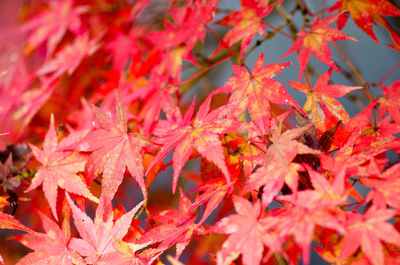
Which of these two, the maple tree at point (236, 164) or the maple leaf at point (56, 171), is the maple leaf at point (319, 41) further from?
the maple leaf at point (56, 171)

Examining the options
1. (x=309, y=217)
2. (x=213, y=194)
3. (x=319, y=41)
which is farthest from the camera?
(x=319, y=41)

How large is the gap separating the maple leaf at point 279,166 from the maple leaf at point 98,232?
0.66ft

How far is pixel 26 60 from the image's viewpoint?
1.32 meters

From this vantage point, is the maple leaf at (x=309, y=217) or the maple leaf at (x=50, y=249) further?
the maple leaf at (x=50, y=249)

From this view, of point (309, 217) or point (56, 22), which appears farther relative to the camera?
point (56, 22)

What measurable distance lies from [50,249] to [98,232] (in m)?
0.08

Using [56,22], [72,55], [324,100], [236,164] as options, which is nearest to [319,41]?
[324,100]

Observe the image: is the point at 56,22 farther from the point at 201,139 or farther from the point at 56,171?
the point at 201,139

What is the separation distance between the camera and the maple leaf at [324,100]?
535 mm

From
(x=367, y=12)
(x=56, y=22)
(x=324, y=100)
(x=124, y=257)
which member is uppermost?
(x=56, y=22)

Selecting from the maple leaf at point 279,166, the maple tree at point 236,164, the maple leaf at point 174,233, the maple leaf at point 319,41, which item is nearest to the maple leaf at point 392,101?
the maple tree at point 236,164

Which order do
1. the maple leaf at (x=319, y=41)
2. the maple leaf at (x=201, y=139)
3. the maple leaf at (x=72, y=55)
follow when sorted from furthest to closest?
the maple leaf at (x=72, y=55), the maple leaf at (x=319, y=41), the maple leaf at (x=201, y=139)

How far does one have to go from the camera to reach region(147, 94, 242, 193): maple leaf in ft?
1.43

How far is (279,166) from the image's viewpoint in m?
0.40
